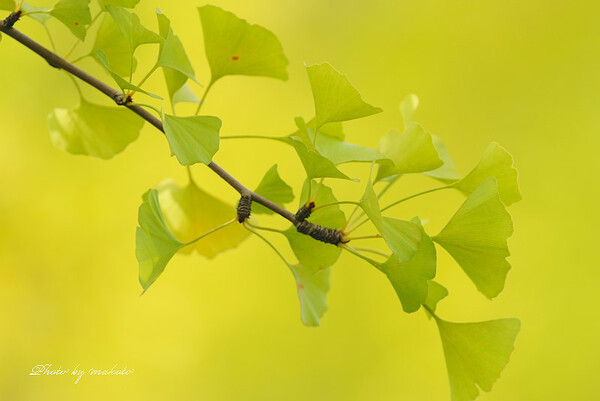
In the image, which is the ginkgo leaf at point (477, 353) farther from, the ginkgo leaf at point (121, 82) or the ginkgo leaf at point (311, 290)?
the ginkgo leaf at point (121, 82)

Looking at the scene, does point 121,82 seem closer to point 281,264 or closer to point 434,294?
point 434,294

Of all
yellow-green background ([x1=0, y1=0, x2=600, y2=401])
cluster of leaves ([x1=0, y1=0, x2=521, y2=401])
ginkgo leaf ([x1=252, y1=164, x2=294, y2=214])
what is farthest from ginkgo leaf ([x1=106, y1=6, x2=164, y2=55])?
yellow-green background ([x1=0, y1=0, x2=600, y2=401])

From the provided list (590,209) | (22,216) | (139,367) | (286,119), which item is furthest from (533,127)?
(22,216)

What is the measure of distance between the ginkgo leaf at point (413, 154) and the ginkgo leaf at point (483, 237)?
3 centimetres

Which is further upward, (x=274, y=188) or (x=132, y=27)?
(x=132, y=27)

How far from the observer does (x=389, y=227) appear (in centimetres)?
29

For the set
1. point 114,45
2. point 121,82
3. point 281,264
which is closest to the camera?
point 121,82

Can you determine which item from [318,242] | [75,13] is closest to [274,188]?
[318,242]

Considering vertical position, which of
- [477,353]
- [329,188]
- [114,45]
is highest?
[114,45]

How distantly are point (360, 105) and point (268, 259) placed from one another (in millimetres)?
784

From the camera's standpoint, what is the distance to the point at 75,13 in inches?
12.8

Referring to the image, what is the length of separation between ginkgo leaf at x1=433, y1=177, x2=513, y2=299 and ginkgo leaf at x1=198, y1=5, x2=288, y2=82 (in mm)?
149

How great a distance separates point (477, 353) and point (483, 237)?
71mm

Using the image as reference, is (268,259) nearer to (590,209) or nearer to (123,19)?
(590,209)
